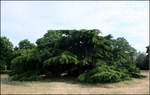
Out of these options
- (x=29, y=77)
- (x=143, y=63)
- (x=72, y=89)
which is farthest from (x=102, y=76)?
(x=143, y=63)

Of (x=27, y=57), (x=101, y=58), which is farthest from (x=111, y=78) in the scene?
(x=27, y=57)

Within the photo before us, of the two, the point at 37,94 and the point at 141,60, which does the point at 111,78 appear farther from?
the point at 141,60

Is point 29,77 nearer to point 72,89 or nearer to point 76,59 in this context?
point 76,59

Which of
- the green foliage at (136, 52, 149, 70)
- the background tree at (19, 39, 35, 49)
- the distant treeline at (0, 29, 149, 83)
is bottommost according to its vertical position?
the green foliage at (136, 52, 149, 70)

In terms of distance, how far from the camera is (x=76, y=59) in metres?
9.70

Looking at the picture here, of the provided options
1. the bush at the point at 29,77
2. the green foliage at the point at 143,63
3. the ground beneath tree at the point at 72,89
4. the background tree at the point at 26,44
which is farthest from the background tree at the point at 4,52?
the green foliage at the point at 143,63

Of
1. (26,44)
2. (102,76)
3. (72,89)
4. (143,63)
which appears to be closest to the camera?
(72,89)

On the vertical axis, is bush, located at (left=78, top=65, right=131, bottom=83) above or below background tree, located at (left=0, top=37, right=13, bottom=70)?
below

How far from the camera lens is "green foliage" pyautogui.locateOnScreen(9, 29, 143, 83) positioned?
9.57m

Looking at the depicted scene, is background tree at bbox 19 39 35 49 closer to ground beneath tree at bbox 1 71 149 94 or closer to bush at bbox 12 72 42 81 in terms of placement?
bush at bbox 12 72 42 81

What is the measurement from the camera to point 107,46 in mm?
11273

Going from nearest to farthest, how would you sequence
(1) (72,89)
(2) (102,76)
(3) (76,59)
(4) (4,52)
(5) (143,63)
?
1. (1) (72,89)
2. (2) (102,76)
3. (3) (76,59)
4. (4) (4,52)
5. (5) (143,63)

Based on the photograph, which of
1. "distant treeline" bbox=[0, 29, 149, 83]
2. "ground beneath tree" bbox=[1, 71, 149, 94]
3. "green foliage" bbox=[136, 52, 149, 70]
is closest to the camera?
"ground beneath tree" bbox=[1, 71, 149, 94]

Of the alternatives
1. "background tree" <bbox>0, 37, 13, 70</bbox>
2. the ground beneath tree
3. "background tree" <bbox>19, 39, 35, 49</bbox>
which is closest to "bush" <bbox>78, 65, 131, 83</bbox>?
the ground beneath tree
